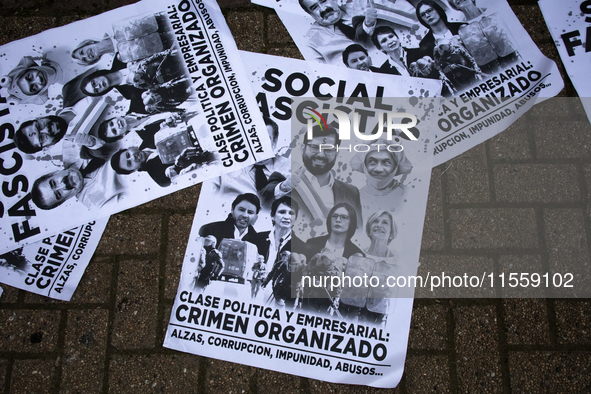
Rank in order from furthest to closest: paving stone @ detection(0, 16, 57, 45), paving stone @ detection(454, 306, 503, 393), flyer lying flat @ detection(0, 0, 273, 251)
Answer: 1. paving stone @ detection(0, 16, 57, 45)
2. flyer lying flat @ detection(0, 0, 273, 251)
3. paving stone @ detection(454, 306, 503, 393)

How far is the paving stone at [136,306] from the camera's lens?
136 centimetres

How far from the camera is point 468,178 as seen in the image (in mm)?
1429

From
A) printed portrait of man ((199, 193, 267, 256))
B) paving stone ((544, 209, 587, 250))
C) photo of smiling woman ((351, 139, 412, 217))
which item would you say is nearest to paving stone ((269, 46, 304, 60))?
photo of smiling woman ((351, 139, 412, 217))

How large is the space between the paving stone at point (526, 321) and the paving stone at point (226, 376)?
1008 millimetres

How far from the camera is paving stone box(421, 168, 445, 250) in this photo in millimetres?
1397

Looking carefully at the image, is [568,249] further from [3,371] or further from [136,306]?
[3,371]

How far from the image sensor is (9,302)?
1.39 meters

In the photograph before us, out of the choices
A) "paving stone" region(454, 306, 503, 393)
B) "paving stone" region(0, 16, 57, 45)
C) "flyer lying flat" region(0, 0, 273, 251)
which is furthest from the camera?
"paving stone" region(0, 16, 57, 45)

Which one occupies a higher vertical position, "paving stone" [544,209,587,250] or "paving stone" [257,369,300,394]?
"paving stone" [544,209,587,250]

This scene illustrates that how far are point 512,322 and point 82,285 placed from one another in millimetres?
1692

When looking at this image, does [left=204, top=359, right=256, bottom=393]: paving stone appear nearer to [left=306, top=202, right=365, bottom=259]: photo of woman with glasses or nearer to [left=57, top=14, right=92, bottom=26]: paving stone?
[left=306, top=202, right=365, bottom=259]: photo of woman with glasses

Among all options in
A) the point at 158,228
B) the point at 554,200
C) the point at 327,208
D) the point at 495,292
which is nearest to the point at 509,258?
the point at 495,292

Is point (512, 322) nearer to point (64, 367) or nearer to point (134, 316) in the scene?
point (134, 316)

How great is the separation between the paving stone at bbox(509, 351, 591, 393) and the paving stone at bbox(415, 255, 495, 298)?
0.91 feet
